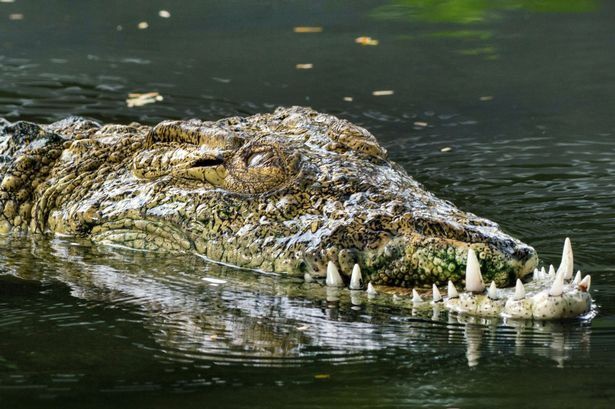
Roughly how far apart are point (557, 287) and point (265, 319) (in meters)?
1.42

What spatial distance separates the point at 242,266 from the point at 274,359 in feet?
5.48

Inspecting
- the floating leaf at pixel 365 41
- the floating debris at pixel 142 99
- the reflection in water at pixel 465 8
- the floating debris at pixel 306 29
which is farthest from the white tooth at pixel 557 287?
the reflection in water at pixel 465 8

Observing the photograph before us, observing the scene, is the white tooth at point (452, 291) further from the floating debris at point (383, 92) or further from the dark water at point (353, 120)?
the floating debris at point (383, 92)

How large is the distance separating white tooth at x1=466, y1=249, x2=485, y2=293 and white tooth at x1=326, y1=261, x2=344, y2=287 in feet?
2.49

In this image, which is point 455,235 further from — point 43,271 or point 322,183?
point 43,271

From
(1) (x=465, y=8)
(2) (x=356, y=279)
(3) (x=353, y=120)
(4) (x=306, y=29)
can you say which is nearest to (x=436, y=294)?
(2) (x=356, y=279)

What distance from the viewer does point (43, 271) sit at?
288 inches

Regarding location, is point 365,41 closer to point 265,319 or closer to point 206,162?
point 206,162

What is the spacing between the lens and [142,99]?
40.8 ft

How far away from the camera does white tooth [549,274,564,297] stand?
18.9 ft

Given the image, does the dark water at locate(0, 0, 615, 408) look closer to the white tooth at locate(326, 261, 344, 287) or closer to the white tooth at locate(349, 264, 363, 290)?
the white tooth at locate(326, 261, 344, 287)

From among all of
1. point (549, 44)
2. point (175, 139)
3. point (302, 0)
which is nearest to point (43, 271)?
point (175, 139)

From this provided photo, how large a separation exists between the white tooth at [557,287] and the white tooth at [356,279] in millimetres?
1035

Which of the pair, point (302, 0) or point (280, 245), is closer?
point (280, 245)
